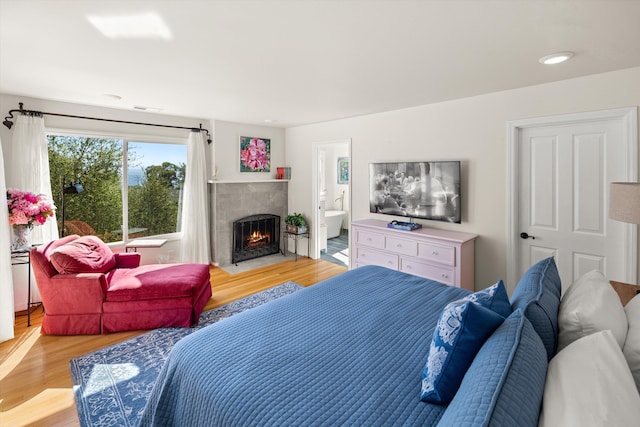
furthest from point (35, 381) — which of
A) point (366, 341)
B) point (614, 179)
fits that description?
point (614, 179)

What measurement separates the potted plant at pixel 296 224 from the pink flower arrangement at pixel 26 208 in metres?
3.32

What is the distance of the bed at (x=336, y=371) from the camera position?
91cm

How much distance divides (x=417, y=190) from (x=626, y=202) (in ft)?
7.72

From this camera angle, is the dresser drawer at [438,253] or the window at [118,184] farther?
the window at [118,184]

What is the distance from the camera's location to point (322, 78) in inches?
114

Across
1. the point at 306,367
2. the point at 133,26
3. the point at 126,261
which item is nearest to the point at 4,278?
the point at 126,261

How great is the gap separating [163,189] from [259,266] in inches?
76.2

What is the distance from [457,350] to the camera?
1.17m

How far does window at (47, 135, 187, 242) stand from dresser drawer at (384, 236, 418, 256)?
132 inches

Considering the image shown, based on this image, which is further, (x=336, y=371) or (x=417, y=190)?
(x=417, y=190)

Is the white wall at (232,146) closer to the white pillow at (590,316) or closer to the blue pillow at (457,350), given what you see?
the blue pillow at (457,350)

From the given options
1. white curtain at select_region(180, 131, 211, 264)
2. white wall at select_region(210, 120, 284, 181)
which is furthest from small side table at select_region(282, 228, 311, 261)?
white curtain at select_region(180, 131, 211, 264)

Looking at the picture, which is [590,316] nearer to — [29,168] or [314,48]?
[314,48]

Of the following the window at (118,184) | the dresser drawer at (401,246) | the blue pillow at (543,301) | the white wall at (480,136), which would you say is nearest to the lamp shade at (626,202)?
the blue pillow at (543,301)
